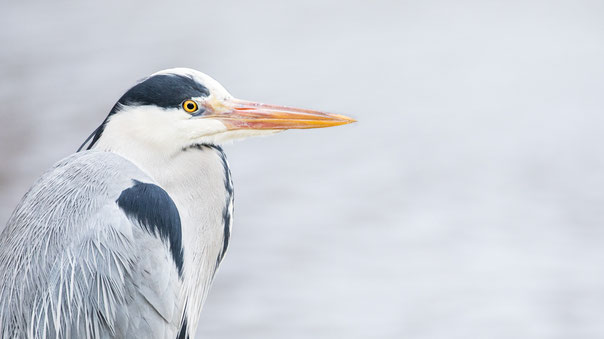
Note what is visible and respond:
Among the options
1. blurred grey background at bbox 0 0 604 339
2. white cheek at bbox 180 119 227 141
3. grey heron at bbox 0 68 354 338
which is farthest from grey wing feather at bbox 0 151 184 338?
blurred grey background at bbox 0 0 604 339

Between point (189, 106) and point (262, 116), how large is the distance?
195 millimetres

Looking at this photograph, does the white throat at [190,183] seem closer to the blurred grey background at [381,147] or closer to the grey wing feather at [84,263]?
the grey wing feather at [84,263]

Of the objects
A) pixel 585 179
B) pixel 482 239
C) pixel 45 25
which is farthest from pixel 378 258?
pixel 45 25

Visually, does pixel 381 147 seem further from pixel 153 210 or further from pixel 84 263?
pixel 84 263

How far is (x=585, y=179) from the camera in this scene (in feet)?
18.0

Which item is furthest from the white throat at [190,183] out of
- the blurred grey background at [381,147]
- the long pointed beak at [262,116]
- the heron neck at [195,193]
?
the blurred grey background at [381,147]

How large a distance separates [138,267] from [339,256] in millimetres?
2717

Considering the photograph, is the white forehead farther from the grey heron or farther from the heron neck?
the heron neck

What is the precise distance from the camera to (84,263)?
6.81 ft

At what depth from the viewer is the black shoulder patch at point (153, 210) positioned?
2.16m

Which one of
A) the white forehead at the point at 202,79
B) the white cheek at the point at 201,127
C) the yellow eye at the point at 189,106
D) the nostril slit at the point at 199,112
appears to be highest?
the white forehead at the point at 202,79

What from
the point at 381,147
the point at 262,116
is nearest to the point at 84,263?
the point at 262,116

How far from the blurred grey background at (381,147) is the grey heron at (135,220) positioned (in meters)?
1.87

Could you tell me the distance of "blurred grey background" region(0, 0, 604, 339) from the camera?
445 centimetres
